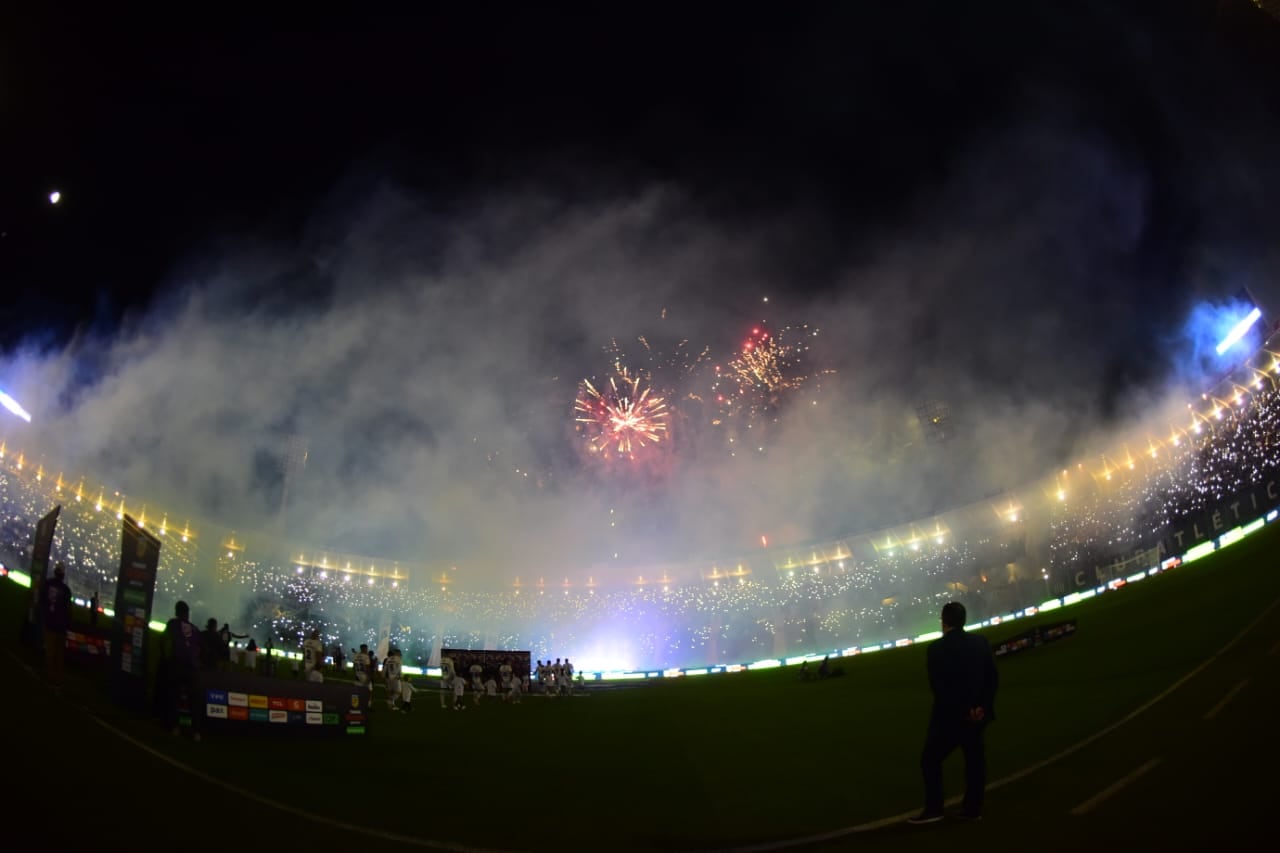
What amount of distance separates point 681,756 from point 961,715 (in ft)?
20.1

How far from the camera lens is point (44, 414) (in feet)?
123

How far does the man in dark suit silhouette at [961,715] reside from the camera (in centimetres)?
521

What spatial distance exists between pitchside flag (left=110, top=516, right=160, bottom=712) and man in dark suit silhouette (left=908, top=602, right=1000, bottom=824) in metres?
10.1

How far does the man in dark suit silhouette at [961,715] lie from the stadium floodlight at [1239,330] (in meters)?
51.7

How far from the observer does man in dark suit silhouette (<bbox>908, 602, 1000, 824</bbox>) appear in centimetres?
521

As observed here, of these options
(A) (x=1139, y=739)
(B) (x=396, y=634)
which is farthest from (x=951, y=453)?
(A) (x=1139, y=739)

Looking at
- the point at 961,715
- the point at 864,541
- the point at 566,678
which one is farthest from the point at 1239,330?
the point at 961,715

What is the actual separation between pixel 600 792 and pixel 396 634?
55545mm

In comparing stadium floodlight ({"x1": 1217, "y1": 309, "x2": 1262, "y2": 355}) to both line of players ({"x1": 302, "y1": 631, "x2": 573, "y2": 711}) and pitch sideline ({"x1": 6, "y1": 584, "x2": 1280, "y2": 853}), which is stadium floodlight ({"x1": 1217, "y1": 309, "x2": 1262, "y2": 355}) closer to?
pitch sideline ({"x1": 6, "y1": 584, "x2": 1280, "y2": 853})

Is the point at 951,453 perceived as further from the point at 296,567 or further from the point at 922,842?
the point at 922,842

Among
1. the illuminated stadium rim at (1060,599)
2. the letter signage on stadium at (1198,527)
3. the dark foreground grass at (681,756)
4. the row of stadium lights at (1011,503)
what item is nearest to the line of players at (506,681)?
the dark foreground grass at (681,756)

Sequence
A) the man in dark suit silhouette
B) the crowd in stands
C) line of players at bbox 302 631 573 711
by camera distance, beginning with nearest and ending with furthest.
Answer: the man in dark suit silhouette, line of players at bbox 302 631 573 711, the crowd in stands

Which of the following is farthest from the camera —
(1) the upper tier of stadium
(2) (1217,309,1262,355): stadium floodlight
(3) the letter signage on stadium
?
(2) (1217,309,1262,355): stadium floodlight

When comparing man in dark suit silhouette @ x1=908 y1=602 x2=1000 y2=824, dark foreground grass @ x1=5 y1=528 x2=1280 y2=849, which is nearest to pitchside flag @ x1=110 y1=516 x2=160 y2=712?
dark foreground grass @ x1=5 y1=528 x2=1280 y2=849
